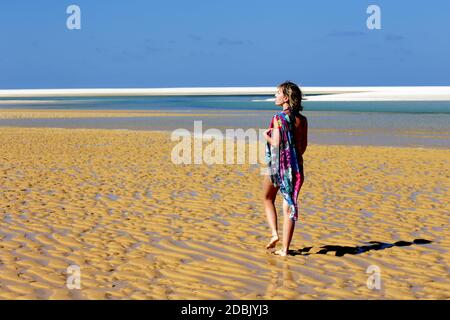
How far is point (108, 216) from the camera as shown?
9289mm

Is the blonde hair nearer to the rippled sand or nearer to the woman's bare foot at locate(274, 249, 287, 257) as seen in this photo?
the woman's bare foot at locate(274, 249, 287, 257)

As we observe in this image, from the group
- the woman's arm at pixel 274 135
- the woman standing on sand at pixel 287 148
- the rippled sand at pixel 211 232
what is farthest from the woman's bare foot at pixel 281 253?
the woman's arm at pixel 274 135

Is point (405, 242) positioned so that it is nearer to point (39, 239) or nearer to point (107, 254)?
point (107, 254)

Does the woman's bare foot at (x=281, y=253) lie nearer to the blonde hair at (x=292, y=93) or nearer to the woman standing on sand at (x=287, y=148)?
the woman standing on sand at (x=287, y=148)

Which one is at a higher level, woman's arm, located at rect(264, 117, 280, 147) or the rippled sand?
woman's arm, located at rect(264, 117, 280, 147)

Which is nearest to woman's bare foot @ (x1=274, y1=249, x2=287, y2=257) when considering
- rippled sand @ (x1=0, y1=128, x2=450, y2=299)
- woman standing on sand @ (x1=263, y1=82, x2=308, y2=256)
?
woman standing on sand @ (x1=263, y1=82, x2=308, y2=256)

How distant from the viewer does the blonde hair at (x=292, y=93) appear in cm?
677

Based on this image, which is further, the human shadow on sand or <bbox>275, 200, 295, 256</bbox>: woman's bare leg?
the human shadow on sand

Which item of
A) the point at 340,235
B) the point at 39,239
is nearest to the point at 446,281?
the point at 340,235

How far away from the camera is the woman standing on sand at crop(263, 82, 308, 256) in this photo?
6816 mm

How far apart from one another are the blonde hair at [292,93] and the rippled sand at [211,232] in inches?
68.7

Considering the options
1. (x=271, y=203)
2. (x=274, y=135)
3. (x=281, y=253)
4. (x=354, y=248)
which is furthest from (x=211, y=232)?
(x=274, y=135)

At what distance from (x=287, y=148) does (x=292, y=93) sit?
63cm
